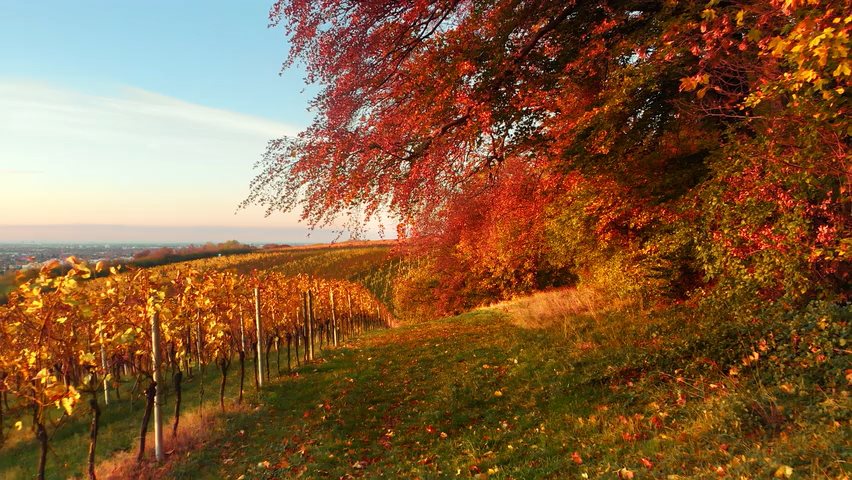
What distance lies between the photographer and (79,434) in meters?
9.69

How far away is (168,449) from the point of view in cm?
729

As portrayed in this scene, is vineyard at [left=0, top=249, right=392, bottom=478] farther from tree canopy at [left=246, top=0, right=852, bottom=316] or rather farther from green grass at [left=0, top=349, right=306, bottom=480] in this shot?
tree canopy at [left=246, top=0, right=852, bottom=316]

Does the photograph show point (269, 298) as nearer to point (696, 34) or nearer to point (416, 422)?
point (416, 422)

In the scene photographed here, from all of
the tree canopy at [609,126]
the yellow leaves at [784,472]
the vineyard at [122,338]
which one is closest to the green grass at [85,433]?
the vineyard at [122,338]

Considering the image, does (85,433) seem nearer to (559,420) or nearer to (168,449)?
(168,449)

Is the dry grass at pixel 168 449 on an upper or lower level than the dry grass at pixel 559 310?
lower

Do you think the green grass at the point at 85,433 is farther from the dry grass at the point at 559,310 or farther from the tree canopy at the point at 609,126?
the dry grass at the point at 559,310

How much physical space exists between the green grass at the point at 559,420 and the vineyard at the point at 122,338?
157cm

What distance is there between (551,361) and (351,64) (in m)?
7.01

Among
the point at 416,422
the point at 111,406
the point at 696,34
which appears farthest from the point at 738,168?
the point at 111,406

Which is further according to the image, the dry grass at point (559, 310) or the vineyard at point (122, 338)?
the dry grass at point (559, 310)

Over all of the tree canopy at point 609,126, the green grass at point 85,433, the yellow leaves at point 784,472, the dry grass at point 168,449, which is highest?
the tree canopy at point 609,126

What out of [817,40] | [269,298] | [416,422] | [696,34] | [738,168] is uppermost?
[696,34]

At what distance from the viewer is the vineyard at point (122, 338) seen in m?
5.30
